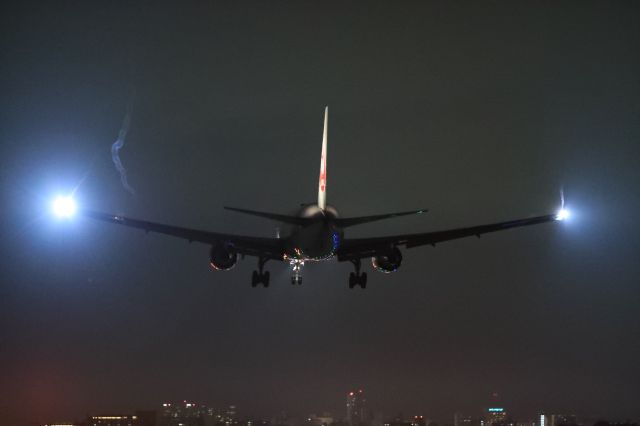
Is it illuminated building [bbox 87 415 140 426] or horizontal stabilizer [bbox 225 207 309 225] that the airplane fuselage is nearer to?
horizontal stabilizer [bbox 225 207 309 225]

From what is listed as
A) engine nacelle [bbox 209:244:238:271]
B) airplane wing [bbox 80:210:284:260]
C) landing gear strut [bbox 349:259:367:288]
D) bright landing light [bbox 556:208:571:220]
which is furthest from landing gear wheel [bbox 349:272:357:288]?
bright landing light [bbox 556:208:571:220]

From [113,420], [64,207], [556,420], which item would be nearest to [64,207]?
[64,207]

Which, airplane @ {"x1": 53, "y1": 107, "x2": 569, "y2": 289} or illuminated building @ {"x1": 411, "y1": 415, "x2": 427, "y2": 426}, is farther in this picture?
illuminated building @ {"x1": 411, "y1": 415, "x2": 427, "y2": 426}

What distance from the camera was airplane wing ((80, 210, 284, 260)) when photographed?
173 ft

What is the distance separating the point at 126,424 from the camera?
90.6 meters

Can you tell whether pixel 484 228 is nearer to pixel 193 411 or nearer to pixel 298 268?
pixel 298 268

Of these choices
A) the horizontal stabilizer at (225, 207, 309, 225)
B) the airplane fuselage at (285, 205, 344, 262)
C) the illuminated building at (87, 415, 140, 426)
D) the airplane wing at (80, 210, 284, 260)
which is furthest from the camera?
the illuminated building at (87, 415, 140, 426)

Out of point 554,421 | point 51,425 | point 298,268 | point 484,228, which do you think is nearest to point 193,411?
point 51,425

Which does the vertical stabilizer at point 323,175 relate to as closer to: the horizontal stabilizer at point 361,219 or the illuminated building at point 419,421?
the horizontal stabilizer at point 361,219

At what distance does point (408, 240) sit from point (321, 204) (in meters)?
10.4

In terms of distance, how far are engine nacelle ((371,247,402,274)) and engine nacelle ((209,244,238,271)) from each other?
1061 cm

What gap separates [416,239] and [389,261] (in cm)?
286

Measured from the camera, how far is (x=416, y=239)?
55.1 meters

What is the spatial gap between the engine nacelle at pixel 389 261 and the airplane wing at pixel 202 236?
23.3ft
